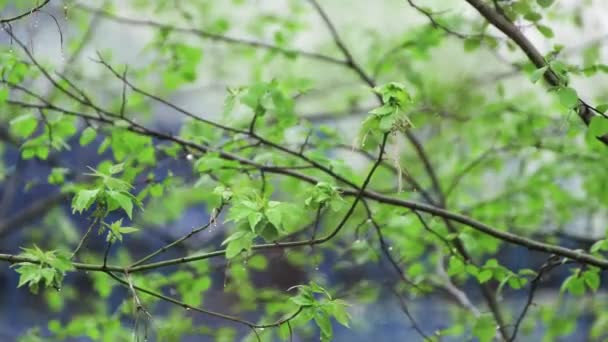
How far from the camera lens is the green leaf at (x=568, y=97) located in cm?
180

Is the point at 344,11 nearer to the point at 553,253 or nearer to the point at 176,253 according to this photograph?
the point at 176,253

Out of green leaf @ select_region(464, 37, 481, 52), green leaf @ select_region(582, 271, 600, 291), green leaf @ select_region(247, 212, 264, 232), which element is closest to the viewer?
green leaf @ select_region(247, 212, 264, 232)

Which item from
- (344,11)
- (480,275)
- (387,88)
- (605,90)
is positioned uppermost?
(344,11)

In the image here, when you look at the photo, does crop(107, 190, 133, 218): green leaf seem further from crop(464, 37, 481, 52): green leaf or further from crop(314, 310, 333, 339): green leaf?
crop(464, 37, 481, 52): green leaf

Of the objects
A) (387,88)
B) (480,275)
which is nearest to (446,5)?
(480,275)

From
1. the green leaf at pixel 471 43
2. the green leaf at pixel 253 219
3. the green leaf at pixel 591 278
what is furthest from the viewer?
the green leaf at pixel 471 43

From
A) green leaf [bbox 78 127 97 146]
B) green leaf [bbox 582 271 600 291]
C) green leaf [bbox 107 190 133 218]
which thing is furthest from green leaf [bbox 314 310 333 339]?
green leaf [bbox 78 127 97 146]

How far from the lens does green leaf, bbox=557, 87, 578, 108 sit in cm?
180

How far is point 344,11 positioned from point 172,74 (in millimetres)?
3785

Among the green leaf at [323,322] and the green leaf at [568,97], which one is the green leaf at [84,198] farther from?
the green leaf at [568,97]

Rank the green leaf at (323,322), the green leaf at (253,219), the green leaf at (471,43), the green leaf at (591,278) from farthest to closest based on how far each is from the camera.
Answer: the green leaf at (471,43), the green leaf at (591,278), the green leaf at (323,322), the green leaf at (253,219)

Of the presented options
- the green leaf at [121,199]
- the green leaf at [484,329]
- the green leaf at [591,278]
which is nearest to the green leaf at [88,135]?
the green leaf at [121,199]

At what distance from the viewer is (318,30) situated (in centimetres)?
645

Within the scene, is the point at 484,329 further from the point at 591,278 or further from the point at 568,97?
the point at 568,97
